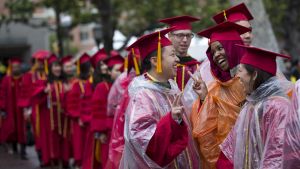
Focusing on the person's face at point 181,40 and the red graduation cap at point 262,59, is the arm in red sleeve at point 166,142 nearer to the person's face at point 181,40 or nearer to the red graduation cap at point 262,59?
the red graduation cap at point 262,59

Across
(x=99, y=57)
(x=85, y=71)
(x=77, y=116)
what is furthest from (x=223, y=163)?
(x=85, y=71)

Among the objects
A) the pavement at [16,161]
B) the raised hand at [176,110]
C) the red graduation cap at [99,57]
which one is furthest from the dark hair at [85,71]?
the raised hand at [176,110]

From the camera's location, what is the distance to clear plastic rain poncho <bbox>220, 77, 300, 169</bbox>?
486 centimetres

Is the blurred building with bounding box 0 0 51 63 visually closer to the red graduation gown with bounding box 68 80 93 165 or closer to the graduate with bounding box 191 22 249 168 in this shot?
the red graduation gown with bounding box 68 80 93 165

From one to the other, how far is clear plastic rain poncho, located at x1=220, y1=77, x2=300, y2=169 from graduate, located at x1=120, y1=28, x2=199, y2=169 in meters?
0.42

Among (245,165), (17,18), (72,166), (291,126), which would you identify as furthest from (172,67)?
(17,18)

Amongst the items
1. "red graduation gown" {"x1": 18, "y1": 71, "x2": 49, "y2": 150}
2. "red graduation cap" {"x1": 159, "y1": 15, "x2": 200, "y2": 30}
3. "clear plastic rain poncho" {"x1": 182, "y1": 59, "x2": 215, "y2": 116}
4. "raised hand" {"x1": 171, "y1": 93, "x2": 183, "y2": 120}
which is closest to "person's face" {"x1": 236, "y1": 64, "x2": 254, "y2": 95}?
"raised hand" {"x1": 171, "y1": 93, "x2": 183, "y2": 120}

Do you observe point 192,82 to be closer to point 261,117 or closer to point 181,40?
point 181,40

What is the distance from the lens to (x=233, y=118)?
5.98 metres

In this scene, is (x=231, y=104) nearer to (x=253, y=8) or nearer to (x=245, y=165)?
(x=245, y=165)

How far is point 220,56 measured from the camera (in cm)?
619

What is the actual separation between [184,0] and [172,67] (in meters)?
17.9

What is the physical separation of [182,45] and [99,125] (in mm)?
3310

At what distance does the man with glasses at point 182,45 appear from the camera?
7301mm
